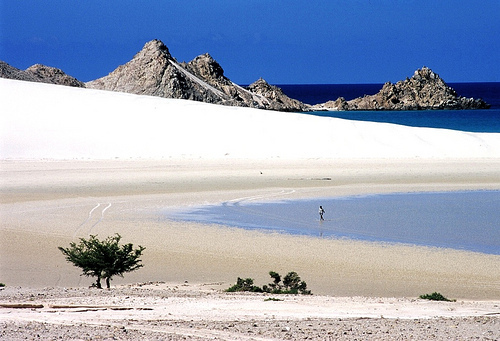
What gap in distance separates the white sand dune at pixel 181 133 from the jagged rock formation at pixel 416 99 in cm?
5033

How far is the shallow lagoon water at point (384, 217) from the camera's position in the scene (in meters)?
14.2

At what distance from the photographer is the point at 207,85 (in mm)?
65250

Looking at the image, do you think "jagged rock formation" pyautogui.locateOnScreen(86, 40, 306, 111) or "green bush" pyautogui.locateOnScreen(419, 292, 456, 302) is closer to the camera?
"green bush" pyautogui.locateOnScreen(419, 292, 456, 302)

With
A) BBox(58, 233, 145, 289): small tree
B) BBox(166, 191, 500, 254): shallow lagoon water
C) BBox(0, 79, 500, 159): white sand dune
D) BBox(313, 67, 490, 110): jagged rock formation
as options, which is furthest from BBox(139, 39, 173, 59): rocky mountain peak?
BBox(58, 233, 145, 289): small tree

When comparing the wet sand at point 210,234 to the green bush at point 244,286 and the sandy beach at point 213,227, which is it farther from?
the green bush at point 244,286

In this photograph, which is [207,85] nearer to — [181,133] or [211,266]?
[181,133]

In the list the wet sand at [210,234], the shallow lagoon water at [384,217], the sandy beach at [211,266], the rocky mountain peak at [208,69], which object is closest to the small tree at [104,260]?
the sandy beach at [211,266]

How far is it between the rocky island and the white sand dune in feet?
55.5

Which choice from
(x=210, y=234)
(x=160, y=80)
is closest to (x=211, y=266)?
(x=210, y=234)

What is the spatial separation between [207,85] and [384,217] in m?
49.8

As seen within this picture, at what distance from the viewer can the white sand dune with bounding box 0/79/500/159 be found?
31.8 meters

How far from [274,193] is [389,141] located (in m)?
15.4

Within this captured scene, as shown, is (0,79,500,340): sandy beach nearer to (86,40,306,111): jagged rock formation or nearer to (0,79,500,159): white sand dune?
(0,79,500,159): white sand dune

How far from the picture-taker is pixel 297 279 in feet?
33.7
